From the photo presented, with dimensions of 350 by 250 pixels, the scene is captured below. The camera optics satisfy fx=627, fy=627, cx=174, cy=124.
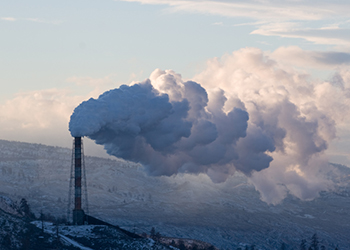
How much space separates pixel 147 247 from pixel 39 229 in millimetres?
26366

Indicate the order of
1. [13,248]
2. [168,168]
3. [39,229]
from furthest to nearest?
[168,168] → [39,229] → [13,248]

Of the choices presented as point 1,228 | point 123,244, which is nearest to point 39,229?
point 1,228

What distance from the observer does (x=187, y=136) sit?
519ft

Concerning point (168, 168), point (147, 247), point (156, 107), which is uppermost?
point (156, 107)

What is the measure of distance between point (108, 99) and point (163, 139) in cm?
1813

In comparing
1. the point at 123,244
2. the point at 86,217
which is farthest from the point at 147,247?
the point at 86,217

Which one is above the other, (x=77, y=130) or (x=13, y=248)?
(x=77, y=130)

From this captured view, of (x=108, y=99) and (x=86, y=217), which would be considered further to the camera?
(x=86, y=217)

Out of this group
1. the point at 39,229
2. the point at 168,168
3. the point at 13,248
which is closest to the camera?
the point at 13,248

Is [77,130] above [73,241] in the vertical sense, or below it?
above

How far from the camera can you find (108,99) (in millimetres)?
146375

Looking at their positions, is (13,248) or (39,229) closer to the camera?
(13,248)

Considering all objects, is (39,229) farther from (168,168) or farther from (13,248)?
(168,168)

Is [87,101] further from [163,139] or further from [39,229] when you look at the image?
[39,229]
